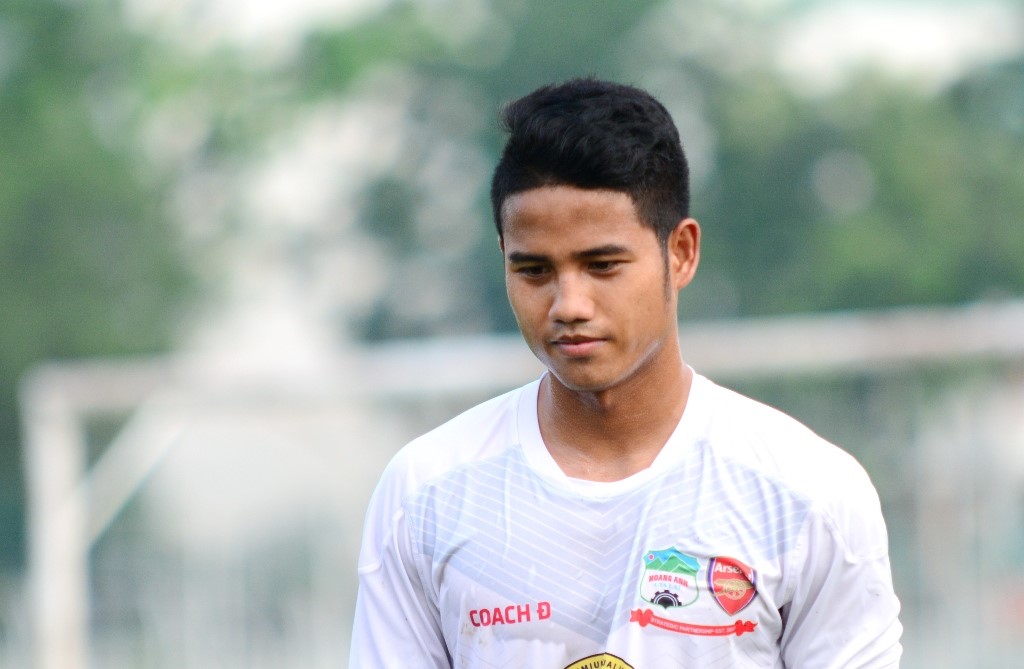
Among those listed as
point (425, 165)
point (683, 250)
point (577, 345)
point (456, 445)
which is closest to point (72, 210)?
point (425, 165)

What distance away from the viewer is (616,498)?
3.00 metres

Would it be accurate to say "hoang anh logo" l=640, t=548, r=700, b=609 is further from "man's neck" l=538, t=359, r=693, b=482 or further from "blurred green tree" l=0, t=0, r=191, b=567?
"blurred green tree" l=0, t=0, r=191, b=567

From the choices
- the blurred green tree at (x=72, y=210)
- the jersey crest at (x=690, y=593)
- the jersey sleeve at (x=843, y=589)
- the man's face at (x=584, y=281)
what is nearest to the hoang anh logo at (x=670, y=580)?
the jersey crest at (x=690, y=593)

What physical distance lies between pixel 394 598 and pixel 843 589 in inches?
34.2

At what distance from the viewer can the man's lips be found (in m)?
2.91

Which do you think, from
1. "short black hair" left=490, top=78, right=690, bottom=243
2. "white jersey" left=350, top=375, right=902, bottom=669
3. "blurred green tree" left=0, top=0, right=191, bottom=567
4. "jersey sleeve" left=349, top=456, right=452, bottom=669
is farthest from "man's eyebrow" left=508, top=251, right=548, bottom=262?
"blurred green tree" left=0, top=0, right=191, bottom=567

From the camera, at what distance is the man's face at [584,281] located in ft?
9.52

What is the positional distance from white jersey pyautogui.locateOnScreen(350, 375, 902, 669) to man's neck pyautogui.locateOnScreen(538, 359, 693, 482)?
35 millimetres

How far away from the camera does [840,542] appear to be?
9.52 feet

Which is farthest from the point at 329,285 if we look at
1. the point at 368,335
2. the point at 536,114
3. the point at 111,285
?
the point at 536,114

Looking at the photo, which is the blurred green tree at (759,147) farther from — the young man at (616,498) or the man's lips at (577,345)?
the man's lips at (577,345)

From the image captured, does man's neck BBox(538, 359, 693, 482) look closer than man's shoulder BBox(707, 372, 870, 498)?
No

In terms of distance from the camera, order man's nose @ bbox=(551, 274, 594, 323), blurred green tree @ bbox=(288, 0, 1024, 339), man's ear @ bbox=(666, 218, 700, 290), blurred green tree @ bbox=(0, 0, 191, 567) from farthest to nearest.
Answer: blurred green tree @ bbox=(288, 0, 1024, 339)
blurred green tree @ bbox=(0, 0, 191, 567)
man's ear @ bbox=(666, 218, 700, 290)
man's nose @ bbox=(551, 274, 594, 323)

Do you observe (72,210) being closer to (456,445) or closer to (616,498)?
(456,445)
